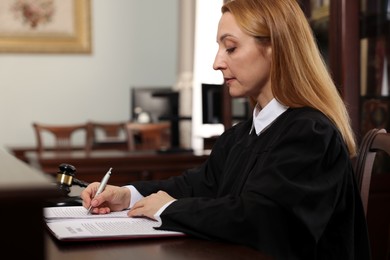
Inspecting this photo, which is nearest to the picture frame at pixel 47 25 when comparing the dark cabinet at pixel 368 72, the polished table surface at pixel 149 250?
the dark cabinet at pixel 368 72

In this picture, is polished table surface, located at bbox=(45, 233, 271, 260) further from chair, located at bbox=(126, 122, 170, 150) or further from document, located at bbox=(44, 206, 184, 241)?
chair, located at bbox=(126, 122, 170, 150)

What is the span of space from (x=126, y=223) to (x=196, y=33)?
5678 millimetres

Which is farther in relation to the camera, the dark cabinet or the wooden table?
the wooden table

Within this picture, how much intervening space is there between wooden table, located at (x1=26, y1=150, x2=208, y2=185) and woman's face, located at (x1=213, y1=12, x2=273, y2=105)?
242cm

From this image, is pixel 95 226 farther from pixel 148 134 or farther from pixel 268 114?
pixel 148 134

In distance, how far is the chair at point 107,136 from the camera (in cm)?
660

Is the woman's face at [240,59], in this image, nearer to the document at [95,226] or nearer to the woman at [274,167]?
the woman at [274,167]

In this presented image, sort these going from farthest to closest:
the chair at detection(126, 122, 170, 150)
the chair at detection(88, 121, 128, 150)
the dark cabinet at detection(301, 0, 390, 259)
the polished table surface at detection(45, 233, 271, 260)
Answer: the chair at detection(88, 121, 128, 150) < the chair at detection(126, 122, 170, 150) < the dark cabinet at detection(301, 0, 390, 259) < the polished table surface at detection(45, 233, 271, 260)

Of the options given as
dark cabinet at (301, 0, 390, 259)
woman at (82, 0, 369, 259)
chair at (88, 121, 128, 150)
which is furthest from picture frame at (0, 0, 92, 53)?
woman at (82, 0, 369, 259)

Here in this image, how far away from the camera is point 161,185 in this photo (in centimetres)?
186

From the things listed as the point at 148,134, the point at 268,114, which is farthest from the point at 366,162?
the point at 148,134

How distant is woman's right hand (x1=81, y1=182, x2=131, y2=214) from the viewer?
161 centimetres

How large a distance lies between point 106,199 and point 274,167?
46 cm

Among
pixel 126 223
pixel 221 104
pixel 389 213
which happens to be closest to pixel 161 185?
pixel 126 223
